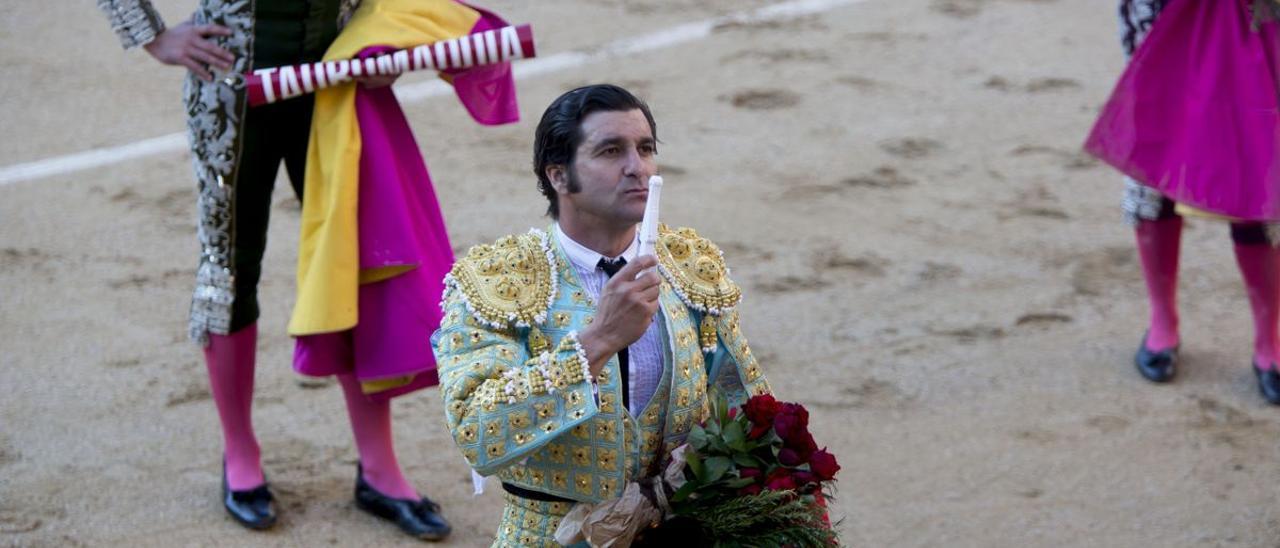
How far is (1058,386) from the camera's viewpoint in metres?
4.75

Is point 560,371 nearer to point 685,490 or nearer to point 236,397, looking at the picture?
point 685,490

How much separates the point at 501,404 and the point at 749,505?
375 millimetres

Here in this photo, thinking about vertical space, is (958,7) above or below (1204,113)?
below

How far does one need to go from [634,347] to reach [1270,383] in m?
2.71

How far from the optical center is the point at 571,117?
8.30ft

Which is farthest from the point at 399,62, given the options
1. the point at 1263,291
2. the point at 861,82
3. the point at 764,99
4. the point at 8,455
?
the point at 861,82

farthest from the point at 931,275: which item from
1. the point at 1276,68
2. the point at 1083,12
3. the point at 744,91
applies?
the point at 1083,12

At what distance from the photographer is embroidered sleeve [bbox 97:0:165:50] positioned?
382cm

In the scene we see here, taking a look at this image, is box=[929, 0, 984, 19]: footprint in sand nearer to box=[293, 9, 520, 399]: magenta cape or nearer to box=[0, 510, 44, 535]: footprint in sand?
box=[293, 9, 520, 399]: magenta cape

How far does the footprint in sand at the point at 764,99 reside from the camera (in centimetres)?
691

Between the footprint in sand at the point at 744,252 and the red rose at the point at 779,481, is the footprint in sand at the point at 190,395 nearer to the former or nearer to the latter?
the footprint in sand at the point at 744,252

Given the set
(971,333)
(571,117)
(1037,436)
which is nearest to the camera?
(571,117)

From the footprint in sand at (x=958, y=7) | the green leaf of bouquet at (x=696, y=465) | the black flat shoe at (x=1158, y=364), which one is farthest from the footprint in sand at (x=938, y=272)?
the green leaf of bouquet at (x=696, y=465)

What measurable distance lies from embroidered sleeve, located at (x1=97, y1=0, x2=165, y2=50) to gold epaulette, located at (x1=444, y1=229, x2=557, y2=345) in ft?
5.17
